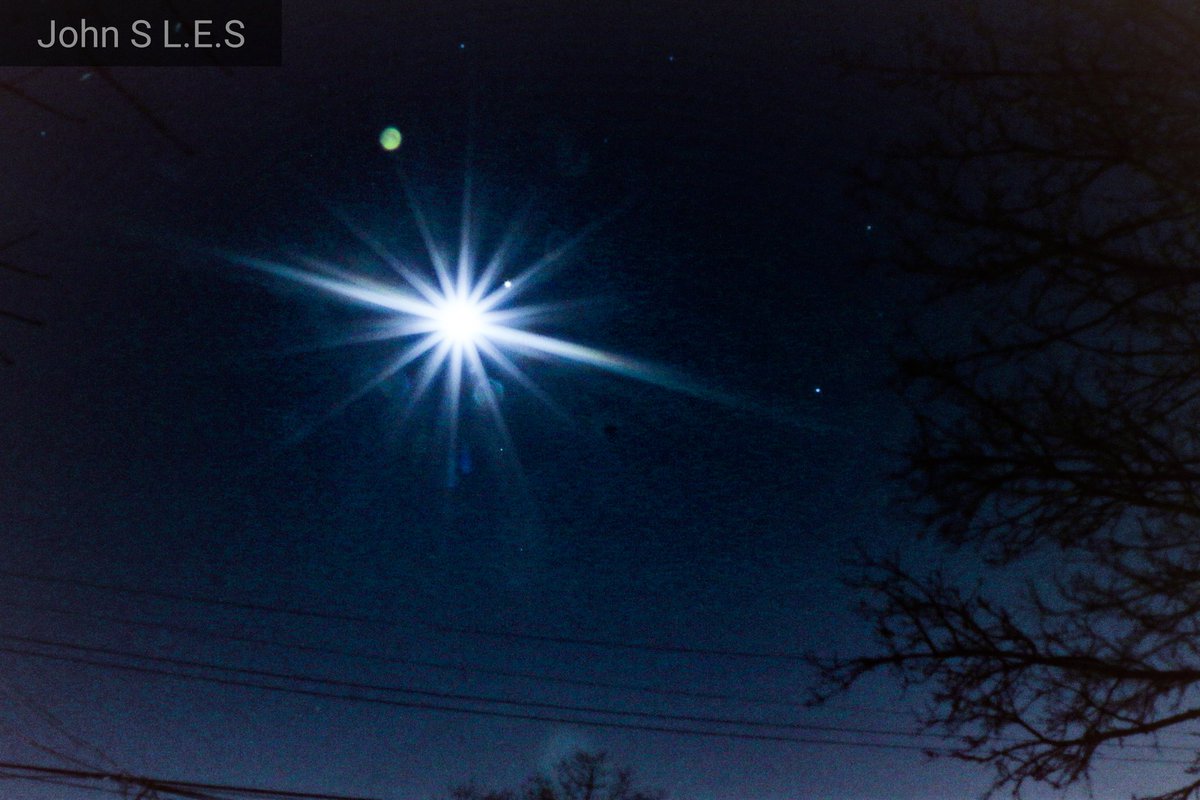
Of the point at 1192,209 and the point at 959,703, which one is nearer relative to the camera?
the point at 1192,209

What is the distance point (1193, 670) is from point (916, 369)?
4.45 feet

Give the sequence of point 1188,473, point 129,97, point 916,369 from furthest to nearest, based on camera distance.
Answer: point 916,369 → point 1188,473 → point 129,97

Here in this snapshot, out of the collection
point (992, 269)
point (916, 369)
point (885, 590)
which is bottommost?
point (885, 590)

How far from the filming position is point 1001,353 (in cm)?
353

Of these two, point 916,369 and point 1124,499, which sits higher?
point 916,369

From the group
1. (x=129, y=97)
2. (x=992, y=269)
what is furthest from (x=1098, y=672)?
(x=129, y=97)

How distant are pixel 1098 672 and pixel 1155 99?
1.95 m

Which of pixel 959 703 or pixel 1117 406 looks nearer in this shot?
pixel 1117 406

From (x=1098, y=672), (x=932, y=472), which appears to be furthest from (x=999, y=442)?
(x=1098, y=672)

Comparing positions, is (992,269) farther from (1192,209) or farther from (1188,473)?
(1188,473)

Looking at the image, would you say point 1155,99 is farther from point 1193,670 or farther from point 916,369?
point 1193,670

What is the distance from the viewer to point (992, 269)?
3525mm

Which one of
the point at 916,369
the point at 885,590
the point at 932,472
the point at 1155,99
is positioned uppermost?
the point at 1155,99

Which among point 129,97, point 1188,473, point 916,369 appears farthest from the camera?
point 916,369
